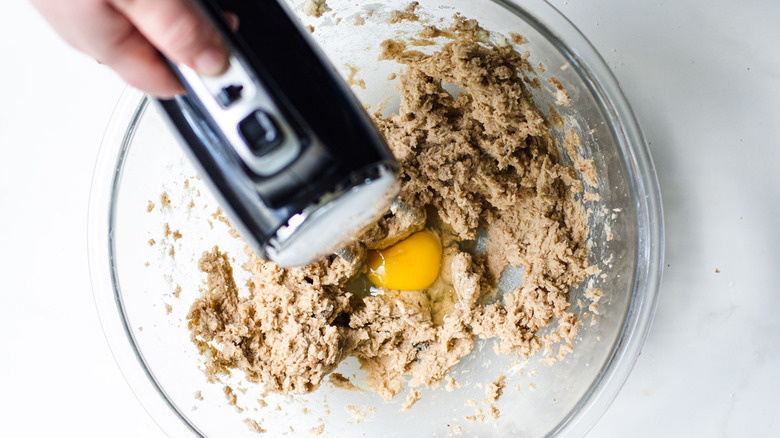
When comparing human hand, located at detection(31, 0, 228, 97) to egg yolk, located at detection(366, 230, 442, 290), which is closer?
human hand, located at detection(31, 0, 228, 97)

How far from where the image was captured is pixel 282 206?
100 cm

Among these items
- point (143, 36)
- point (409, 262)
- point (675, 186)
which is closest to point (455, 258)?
point (409, 262)

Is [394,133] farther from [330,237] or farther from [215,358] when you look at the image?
[215,358]

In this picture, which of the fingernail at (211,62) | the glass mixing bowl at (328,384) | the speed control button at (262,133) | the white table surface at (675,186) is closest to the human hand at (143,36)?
the fingernail at (211,62)

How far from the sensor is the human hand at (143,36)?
3.02 ft

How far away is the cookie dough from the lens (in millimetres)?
1667

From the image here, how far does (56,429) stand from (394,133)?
1.73m

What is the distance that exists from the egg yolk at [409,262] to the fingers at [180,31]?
107cm

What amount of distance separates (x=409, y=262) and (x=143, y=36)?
1.14 m

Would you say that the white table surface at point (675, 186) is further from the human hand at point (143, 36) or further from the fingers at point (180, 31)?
the fingers at point (180, 31)

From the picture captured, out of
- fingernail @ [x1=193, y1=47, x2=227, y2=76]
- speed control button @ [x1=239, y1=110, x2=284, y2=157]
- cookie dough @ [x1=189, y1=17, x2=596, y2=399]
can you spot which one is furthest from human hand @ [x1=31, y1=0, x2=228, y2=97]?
cookie dough @ [x1=189, y1=17, x2=596, y2=399]

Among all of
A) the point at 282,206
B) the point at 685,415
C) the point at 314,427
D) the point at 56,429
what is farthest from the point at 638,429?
the point at 56,429

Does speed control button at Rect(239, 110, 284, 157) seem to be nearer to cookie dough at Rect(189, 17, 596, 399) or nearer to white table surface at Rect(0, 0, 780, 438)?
cookie dough at Rect(189, 17, 596, 399)

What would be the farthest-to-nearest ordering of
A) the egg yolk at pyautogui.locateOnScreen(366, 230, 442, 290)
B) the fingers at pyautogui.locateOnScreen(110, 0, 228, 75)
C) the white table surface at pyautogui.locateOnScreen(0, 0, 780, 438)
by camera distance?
the egg yolk at pyautogui.locateOnScreen(366, 230, 442, 290) → the white table surface at pyautogui.locateOnScreen(0, 0, 780, 438) → the fingers at pyautogui.locateOnScreen(110, 0, 228, 75)
